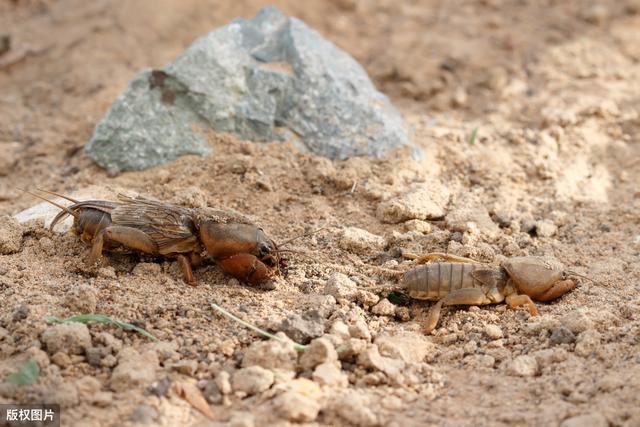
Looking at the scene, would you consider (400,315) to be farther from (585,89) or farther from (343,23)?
(343,23)

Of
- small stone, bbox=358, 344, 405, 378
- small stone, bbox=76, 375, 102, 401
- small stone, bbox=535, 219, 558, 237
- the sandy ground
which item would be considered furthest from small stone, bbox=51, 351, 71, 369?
small stone, bbox=535, 219, 558, 237

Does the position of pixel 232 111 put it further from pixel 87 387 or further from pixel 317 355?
pixel 87 387

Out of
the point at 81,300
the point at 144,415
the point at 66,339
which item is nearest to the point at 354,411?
the point at 144,415

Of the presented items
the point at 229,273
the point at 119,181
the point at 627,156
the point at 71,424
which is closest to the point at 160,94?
the point at 119,181

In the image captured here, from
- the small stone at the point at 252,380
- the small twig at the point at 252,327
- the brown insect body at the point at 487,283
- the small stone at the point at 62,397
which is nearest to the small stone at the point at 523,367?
the brown insect body at the point at 487,283

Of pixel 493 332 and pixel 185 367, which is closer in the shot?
pixel 185 367

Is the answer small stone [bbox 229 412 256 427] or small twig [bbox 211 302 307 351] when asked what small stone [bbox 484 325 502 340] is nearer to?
small twig [bbox 211 302 307 351]

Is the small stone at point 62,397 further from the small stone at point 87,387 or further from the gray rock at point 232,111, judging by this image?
the gray rock at point 232,111

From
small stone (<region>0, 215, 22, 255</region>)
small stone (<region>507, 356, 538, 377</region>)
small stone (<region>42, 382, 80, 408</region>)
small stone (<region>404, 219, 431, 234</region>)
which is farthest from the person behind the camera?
small stone (<region>404, 219, 431, 234</region>)
